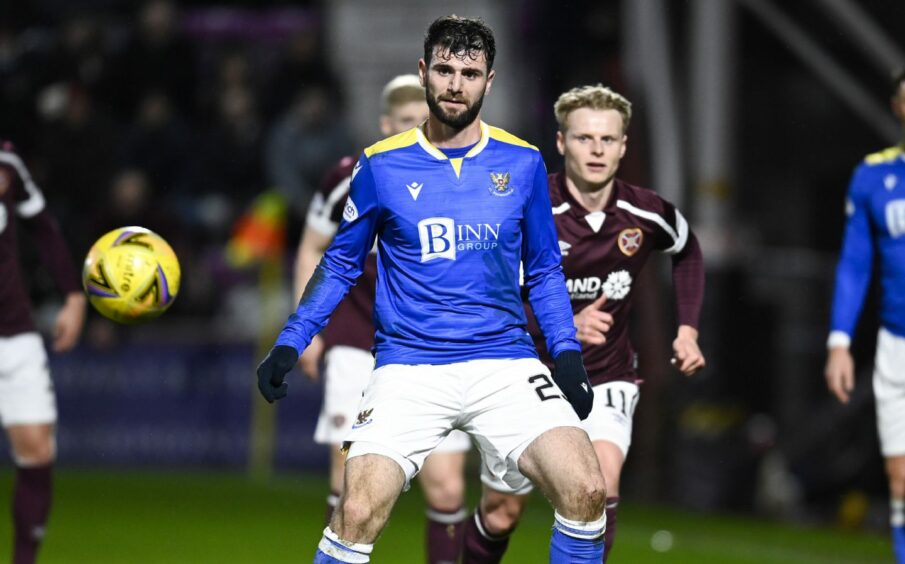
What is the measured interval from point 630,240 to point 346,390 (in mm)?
1628

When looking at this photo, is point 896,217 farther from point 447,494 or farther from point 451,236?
point 451,236

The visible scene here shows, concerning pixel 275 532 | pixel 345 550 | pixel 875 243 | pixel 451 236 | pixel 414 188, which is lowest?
pixel 275 532

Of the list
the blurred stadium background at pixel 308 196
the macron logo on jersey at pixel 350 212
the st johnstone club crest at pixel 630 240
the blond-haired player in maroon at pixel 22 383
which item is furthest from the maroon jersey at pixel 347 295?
the blurred stadium background at pixel 308 196

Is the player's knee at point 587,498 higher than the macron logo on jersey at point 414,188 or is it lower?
lower

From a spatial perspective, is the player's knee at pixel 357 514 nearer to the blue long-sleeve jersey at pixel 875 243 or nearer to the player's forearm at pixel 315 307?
the player's forearm at pixel 315 307

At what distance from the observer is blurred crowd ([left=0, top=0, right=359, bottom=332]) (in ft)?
53.4

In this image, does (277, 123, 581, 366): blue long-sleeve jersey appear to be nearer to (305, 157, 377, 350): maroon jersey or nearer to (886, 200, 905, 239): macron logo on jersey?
(305, 157, 377, 350): maroon jersey

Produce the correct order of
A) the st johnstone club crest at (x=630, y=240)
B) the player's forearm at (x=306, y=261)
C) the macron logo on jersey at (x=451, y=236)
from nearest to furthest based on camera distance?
1. the macron logo on jersey at (x=451, y=236)
2. the st johnstone club crest at (x=630, y=240)
3. the player's forearm at (x=306, y=261)

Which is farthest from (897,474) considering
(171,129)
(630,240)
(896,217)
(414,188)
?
(171,129)

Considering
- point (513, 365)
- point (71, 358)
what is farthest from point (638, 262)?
point (71, 358)

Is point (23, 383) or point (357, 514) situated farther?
point (23, 383)

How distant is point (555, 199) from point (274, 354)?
1770 mm

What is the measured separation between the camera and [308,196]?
653 inches

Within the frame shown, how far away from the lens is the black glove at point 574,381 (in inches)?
237
